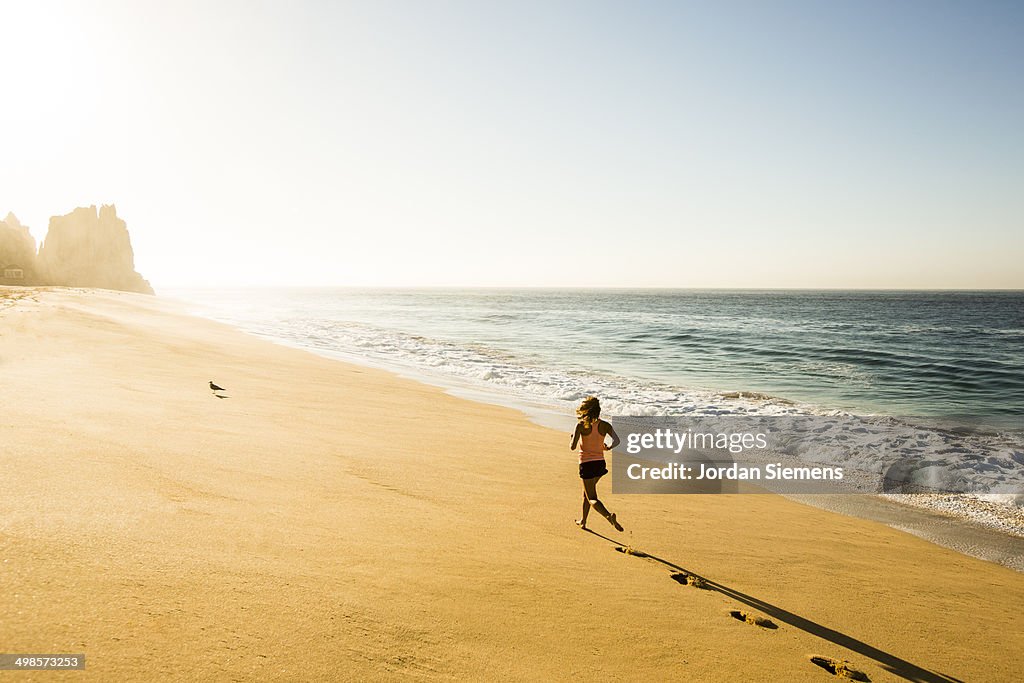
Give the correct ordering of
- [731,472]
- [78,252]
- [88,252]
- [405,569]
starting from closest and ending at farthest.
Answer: [405,569] < [731,472] < [78,252] < [88,252]

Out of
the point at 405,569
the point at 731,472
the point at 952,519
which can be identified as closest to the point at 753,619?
the point at 405,569

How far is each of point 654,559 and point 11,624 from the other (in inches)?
205

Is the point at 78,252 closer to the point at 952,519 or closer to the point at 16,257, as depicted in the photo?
the point at 16,257

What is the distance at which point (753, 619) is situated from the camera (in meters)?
4.55

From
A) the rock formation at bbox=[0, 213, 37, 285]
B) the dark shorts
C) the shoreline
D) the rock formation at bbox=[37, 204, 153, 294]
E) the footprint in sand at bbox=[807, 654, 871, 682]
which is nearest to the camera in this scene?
the footprint in sand at bbox=[807, 654, 871, 682]

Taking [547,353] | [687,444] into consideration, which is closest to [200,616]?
[687,444]

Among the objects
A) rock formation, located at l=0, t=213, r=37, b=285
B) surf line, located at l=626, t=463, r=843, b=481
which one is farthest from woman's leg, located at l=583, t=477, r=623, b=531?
rock formation, located at l=0, t=213, r=37, b=285

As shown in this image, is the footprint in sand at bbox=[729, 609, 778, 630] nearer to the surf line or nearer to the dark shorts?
the dark shorts

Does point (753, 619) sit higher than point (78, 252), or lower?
lower

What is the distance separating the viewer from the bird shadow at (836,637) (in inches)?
164

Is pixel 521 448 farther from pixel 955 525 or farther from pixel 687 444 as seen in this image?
pixel 955 525

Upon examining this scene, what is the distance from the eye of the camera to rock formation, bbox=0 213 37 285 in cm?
7556

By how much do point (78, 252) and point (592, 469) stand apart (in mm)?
111727

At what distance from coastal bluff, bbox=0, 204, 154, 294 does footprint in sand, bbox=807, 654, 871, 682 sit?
106 m
